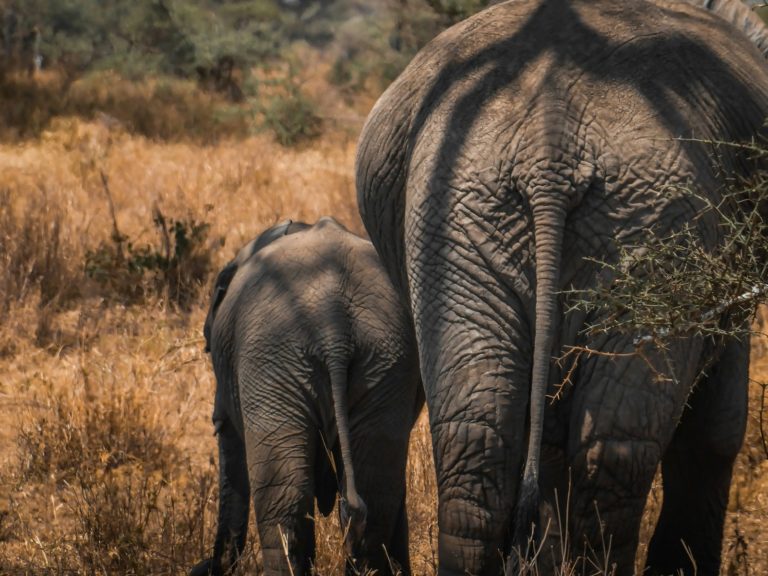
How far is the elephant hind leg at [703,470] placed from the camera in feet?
9.39

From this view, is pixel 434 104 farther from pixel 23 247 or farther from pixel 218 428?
pixel 23 247

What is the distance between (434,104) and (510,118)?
0.81 feet

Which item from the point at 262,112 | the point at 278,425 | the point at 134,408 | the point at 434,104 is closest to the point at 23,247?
the point at 134,408

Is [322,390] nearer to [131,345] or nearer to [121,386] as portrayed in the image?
[121,386]

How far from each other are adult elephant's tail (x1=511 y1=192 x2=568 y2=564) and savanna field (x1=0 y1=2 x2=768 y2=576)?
1.15 feet

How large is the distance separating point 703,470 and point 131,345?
4.32m

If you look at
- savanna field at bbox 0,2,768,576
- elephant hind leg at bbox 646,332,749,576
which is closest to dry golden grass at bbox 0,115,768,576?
savanna field at bbox 0,2,768,576

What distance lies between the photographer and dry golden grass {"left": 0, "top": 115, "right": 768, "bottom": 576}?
3947 millimetres

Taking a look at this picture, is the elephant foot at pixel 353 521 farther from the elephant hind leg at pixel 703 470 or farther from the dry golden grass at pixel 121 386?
the elephant hind leg at pixel 703 470

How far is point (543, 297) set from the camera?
231 centimetres

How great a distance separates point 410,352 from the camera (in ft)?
11.4

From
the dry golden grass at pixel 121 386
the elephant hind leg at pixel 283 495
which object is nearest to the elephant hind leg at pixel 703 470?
the dry golden grass at pixel 121 386

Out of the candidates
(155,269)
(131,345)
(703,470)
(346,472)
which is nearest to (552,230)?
(703,470)

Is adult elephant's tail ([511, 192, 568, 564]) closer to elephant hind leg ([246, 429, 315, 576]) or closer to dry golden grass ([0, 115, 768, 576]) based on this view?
elephant hind leg ([246, 429, 315, 576])
